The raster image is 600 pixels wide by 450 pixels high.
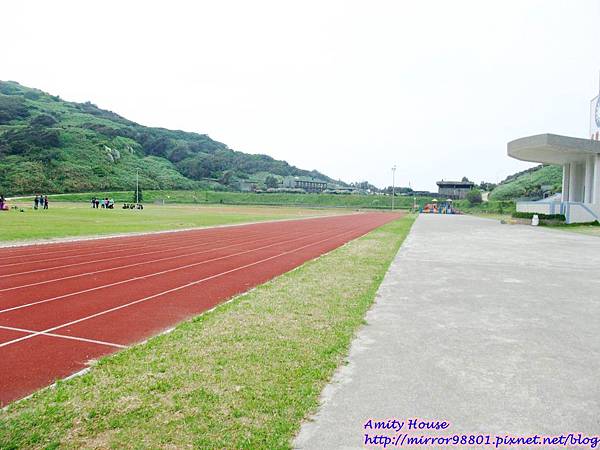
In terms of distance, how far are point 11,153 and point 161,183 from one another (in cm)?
3283

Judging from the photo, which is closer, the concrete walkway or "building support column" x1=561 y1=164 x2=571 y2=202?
the concrete walkway

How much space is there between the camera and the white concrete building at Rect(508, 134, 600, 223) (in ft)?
107

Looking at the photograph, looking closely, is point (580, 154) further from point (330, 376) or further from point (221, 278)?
point (330, 376)

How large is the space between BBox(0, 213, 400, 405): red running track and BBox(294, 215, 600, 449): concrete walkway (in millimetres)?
2797

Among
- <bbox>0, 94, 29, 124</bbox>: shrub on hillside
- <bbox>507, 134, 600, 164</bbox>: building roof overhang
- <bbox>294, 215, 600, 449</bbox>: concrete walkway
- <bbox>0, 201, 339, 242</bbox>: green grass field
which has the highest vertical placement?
<bbox>0, 94, 29, 124</bbox>: shrub on hillside

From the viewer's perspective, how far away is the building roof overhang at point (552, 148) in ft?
104

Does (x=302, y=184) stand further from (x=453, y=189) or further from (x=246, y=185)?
(x=453, y=189)

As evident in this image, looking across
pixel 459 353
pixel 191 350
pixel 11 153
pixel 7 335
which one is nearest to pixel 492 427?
pixel 459 353

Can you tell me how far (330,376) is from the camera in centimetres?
411

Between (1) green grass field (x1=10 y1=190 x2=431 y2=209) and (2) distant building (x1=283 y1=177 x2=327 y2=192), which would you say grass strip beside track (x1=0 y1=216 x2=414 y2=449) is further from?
(2) distant building (x1=283 y1=177 x2=327 y2=192)

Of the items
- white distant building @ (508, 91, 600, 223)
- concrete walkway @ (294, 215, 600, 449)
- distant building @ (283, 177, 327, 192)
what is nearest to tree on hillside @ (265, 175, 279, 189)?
distant building @ (283, 177, 327, 192)

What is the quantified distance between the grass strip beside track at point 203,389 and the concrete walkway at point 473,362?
11.9 inches

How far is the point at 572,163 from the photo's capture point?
42.4 metres

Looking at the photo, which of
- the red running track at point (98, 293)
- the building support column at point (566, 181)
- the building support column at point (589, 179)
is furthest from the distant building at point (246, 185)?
the red running track at point (98, 293)
